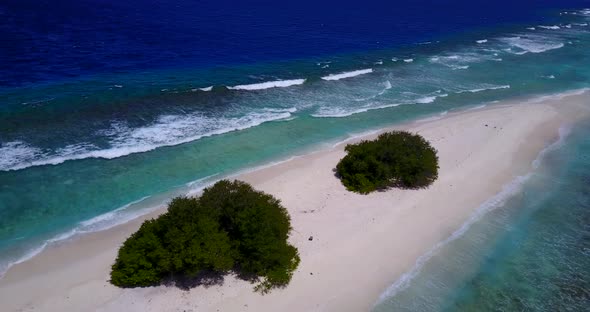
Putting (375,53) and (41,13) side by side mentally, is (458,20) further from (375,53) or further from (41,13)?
(41,13)

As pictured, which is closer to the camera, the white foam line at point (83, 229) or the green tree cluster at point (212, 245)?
the green tree cluster at point (212, 245)

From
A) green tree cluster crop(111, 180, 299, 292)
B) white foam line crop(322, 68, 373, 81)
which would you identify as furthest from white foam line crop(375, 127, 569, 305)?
white foam line crop(322, 68, 373, 81)

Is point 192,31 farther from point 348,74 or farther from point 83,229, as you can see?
point 83,229

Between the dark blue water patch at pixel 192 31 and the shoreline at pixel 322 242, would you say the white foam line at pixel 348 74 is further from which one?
the shoreline at pixel 322 242

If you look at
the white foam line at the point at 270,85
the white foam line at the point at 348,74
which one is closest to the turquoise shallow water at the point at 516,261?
the white foam line at the point at 348,74

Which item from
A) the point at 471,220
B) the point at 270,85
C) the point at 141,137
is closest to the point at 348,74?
the point at 270,85
